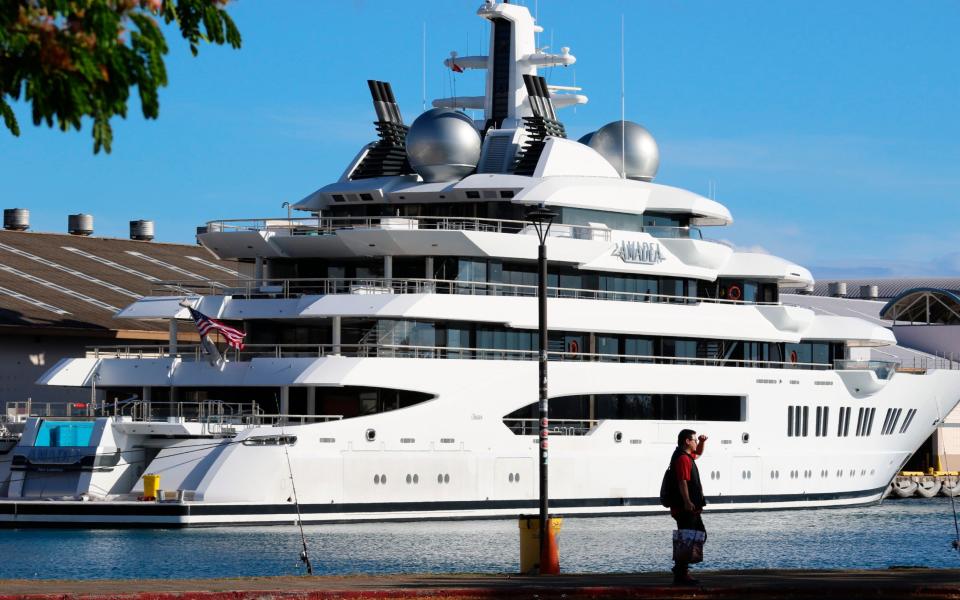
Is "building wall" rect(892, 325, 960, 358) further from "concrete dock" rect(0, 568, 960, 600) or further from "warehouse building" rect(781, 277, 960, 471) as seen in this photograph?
"concrete dock" rect(0, 568, 960, 600)

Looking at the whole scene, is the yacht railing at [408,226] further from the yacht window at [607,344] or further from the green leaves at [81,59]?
the green leaves at [81,59]

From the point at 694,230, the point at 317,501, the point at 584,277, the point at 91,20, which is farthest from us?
the point at 694,230

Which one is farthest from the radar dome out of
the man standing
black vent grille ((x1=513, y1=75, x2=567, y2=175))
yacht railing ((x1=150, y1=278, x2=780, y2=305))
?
the man standing

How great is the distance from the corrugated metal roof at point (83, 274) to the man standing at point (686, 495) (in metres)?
29.3

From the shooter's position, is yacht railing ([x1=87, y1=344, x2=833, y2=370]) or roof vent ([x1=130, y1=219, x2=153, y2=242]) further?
roof vent ([x1=130, y1=219, x2=153, y2=242])

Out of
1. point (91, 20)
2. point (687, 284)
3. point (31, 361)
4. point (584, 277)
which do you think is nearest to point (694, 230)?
point (687, 284)

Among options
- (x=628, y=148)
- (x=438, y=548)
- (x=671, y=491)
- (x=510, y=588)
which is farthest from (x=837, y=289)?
(x=510, y=588)

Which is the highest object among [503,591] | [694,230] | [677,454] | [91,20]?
[694,230]

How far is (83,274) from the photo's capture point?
190 ft

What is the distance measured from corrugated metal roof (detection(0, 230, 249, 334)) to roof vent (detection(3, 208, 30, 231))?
4.20 metres

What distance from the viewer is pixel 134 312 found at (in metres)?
41.7

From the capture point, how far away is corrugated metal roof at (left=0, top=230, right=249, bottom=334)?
5066cm

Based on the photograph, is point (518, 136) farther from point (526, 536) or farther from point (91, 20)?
point (91, 20)

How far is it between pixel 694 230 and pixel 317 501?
636 inches
